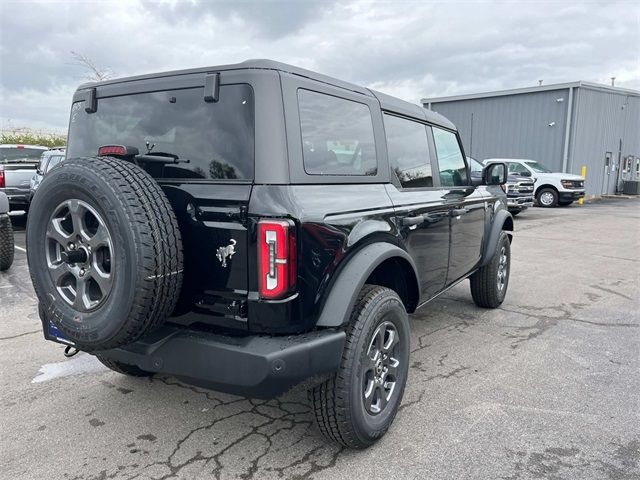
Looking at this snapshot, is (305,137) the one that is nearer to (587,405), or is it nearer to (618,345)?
(587,405)

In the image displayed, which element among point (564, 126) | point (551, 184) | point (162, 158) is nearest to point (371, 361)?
point (162, 158)

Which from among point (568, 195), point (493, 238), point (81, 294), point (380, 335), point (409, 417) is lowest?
point (409, 417)

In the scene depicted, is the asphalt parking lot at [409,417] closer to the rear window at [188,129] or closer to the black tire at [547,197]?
the rear window at [188,129]

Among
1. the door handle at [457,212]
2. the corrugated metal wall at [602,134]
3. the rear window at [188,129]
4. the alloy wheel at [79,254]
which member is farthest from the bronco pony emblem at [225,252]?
the corrugated metal wall at [602,134]

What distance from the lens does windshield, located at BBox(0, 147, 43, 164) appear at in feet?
39.3

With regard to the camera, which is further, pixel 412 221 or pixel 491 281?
pixel 491 281

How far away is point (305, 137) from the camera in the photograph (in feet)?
8.31

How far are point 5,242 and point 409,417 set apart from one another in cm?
604

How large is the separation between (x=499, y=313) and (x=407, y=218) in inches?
103

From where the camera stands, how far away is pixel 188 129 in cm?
256

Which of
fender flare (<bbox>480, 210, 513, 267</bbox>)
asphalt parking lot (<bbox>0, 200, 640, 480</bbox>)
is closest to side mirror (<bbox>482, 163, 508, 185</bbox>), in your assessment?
fender flare (<bbox>480, 210, 513, 267</bbox>)

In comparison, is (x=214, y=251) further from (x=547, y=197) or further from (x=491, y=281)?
(x=547, y=197)

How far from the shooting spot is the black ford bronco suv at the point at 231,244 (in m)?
2.22

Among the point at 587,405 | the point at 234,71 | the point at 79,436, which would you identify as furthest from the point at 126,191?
the point at 587,405
